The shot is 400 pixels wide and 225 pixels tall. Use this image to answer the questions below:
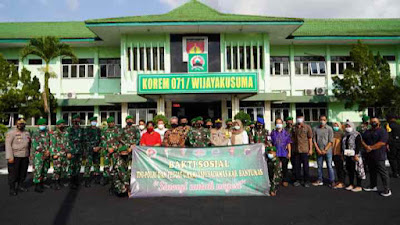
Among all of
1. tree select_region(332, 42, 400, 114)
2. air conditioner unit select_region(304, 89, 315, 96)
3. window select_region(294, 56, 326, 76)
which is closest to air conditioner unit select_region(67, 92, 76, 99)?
window select_region(294, 56, 326, 76)

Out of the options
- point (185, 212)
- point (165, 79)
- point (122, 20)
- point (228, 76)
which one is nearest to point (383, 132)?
point (185, 212)

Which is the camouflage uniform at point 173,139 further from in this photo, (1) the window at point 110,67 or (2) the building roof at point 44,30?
(2) the building roof at point 44,30

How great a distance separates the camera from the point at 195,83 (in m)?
13.7

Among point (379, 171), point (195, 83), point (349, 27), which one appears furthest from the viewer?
point (349, 27)

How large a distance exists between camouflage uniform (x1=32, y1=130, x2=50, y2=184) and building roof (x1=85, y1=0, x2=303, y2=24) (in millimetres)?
9691

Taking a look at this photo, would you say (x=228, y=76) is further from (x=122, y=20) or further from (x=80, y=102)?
(x=80, y=102)

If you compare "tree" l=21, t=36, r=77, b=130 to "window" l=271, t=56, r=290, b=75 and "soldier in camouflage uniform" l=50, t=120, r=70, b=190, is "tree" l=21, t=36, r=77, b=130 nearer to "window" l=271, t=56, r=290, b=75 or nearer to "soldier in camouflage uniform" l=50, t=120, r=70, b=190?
"soldier in camouflage uniform" l=50, t=120, r=70, b=190

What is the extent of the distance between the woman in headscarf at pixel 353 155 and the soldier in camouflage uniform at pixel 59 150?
6765 mm

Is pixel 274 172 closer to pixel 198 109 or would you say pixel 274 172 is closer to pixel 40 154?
pixel 40 154

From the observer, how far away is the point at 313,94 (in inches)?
778

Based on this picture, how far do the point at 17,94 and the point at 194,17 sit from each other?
33.5 feet

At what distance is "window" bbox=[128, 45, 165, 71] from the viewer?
55.9 feet

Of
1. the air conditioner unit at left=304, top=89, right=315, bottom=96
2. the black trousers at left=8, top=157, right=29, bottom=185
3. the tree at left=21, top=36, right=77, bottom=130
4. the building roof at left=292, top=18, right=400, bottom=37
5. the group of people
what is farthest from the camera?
the air conditioner unit at left=304, top=89, right=315, bottom=96

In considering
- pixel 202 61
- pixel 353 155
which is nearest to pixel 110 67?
pixel 202 61
